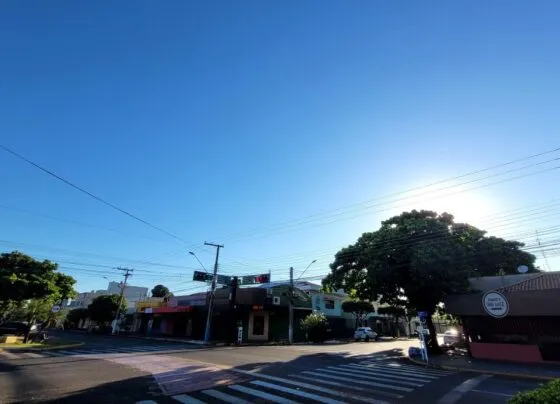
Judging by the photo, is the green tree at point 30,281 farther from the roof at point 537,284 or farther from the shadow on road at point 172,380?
the roof at point 537,284

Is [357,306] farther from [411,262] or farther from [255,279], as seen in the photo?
[411,262]

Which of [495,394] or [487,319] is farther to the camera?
[487,319]

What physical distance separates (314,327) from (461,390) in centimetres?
2871

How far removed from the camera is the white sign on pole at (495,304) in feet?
66.5

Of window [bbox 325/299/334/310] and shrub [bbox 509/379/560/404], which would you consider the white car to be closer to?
window [bbox 325/299/334/310]

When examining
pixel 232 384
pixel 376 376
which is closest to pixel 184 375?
pixel 232 384

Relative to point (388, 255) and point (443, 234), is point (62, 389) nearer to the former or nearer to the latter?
point (388, 255)

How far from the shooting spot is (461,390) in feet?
36.9

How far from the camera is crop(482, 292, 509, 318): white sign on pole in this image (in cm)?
2027

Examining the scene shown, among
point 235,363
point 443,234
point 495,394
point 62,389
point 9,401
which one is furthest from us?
point 443,234

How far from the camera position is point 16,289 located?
2330 centimetres

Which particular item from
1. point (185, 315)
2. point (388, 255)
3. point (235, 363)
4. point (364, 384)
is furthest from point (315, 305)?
point (364, 384)

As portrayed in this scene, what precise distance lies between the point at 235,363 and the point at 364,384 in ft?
23.8

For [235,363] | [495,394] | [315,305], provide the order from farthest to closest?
[315,305] < [235,363] < [495,394]
